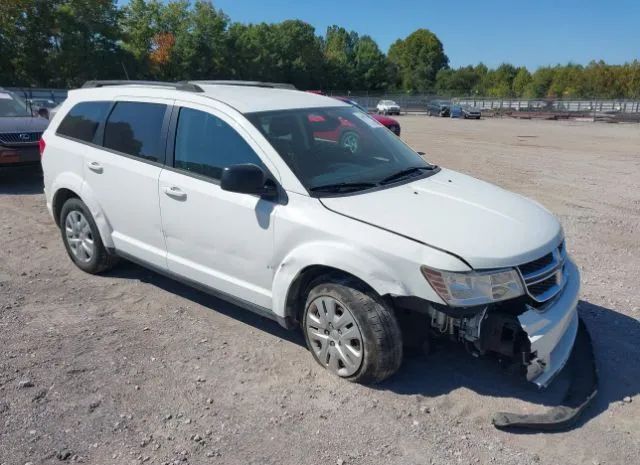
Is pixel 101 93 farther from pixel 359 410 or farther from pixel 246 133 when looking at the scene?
pixel 359 410

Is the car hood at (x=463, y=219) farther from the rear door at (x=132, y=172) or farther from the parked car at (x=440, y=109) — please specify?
the parked car at (x=440, y=109)

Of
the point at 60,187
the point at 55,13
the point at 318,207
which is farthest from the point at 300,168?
the point at 55,13

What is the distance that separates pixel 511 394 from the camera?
3.51 m

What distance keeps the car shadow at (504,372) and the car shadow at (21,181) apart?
652cm

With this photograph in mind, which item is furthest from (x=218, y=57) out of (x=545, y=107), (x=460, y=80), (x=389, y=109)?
(x=460, y=80)

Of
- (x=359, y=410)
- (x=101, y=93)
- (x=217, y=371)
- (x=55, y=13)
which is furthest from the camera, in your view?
(x=55, y=13)

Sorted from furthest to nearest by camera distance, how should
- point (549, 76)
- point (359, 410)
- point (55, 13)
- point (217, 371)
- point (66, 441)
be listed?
point (549, 76) < point (55, 13) < point (217, 371) < point (359, 410) < point (66, 441)

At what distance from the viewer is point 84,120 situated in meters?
5.16

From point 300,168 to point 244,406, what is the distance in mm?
1572

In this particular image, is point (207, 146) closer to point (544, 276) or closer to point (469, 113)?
point (544, 276)

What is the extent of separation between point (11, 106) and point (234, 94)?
780 cm

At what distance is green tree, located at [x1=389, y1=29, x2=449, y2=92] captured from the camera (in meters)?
108

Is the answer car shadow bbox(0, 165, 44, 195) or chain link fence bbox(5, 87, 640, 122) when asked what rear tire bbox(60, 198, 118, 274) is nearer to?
car shadow bbox(0, 165, 44, 195)

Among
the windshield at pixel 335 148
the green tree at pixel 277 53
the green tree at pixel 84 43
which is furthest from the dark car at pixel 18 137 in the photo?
the green tree at pixel 277 53
